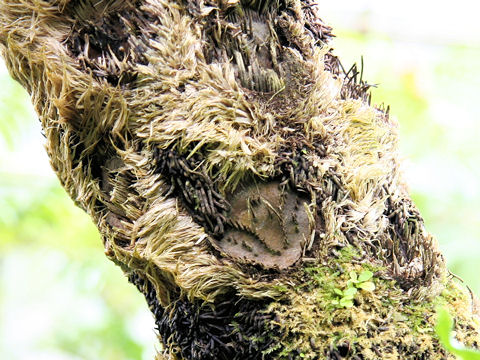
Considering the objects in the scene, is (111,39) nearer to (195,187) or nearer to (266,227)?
(195,187)

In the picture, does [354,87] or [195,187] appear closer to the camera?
[195,187]

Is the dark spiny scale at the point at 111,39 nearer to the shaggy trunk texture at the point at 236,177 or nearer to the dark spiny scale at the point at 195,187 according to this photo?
the shaggy trunk texture at the point at 236,177

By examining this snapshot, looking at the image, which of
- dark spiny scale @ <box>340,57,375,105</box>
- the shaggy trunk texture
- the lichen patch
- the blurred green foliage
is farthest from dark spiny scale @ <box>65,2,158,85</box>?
the blurred green foliage

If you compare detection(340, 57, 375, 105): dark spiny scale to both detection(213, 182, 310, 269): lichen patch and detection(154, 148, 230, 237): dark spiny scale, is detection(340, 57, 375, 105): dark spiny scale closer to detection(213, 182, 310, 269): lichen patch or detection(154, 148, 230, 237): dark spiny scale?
detection(213, 182, 310, 269): lichen patch

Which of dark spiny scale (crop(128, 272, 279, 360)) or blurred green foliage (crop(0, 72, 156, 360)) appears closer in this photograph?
dark spiny scale (crop(128, 272, 279, 360))

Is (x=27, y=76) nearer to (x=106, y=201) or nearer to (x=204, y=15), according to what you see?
(x=106, y=201)

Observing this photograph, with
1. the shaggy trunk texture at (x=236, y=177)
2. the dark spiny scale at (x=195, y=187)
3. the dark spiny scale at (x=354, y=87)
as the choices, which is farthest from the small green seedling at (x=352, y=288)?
the dark spiny scale at (x=354, y=87)

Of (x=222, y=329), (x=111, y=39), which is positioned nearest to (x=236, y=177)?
(x=222, y=329)
